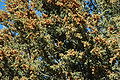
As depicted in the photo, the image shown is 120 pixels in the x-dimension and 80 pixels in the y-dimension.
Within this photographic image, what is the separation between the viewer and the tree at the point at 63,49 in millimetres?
5793

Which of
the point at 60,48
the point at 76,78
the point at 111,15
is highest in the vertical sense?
the point at 111,15

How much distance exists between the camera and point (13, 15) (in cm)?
695

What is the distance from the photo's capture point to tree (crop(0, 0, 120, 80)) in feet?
19.0

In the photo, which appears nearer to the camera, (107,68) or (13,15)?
(107,68)

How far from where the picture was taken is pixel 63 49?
6430mm

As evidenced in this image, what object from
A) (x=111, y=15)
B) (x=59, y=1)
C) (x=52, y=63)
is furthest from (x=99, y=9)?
(x=52, y=63)

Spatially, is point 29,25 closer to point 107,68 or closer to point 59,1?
point 59,1

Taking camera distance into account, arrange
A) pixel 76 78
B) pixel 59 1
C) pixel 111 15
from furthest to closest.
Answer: pixel 111 15, pixel 59 1, pixel 76 78

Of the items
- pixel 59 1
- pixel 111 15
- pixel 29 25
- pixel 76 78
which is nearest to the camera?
pixel 76 78

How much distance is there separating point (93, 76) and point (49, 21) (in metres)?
2.38

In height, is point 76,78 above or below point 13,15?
below

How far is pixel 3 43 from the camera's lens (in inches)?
290

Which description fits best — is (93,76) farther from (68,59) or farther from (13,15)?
(13,15)

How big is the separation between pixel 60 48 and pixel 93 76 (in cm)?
146
